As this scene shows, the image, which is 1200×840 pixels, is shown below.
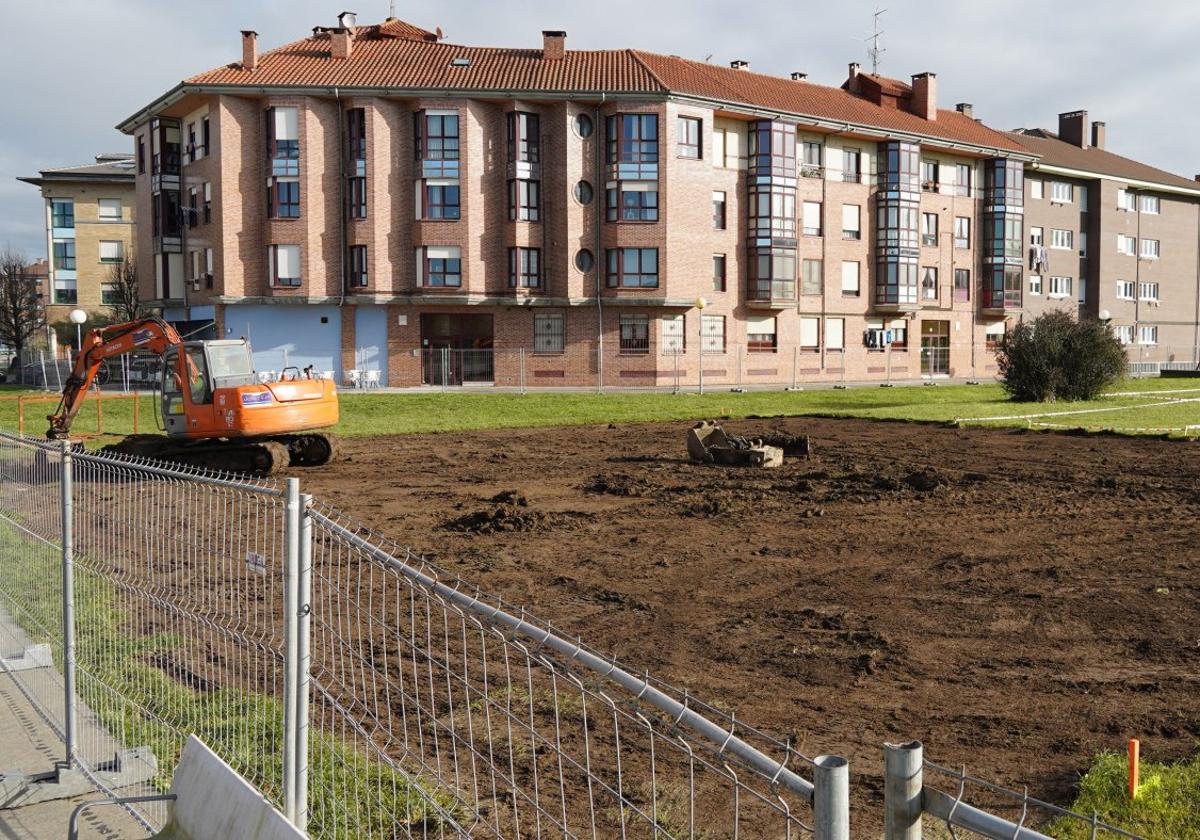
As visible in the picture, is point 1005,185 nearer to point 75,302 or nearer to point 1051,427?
point 1051,427

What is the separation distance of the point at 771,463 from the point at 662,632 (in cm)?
1085

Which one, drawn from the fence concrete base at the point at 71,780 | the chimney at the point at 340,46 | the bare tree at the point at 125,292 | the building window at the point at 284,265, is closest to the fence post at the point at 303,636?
the fence concrete base at the point at 71,780

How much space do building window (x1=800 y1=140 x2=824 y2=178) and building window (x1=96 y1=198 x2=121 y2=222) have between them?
53993mm

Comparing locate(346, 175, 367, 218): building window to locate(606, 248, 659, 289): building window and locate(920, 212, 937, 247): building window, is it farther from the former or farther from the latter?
locate(920, 212, 937, 247): building window

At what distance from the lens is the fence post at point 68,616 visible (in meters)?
5.83

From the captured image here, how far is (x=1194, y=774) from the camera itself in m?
5.37

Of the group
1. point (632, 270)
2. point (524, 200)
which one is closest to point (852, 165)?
point (632, 270)

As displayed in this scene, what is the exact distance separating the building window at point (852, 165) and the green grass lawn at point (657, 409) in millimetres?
18198

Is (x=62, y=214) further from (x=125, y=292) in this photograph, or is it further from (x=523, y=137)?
(x=523, y=137)

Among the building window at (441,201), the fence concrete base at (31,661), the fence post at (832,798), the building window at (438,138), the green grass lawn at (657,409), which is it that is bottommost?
the fence concrete base at (31,661)

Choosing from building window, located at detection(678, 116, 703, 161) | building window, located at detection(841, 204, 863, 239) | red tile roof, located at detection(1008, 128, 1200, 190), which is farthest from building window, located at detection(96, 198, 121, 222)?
red tile roof, located at detection(1008, 128, 1200, 190)

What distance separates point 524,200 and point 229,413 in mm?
32111

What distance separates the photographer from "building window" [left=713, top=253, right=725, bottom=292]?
53.3 metres

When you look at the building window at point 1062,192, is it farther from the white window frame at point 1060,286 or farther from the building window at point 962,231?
the building window at point 962,231
